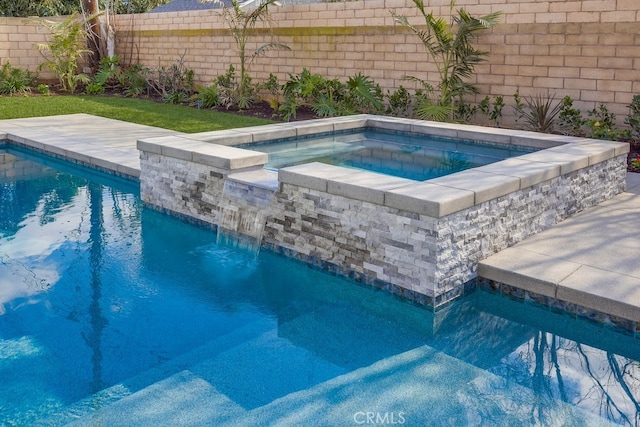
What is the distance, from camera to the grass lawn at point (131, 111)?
12.5m

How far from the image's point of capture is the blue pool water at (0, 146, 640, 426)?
3.69 meters

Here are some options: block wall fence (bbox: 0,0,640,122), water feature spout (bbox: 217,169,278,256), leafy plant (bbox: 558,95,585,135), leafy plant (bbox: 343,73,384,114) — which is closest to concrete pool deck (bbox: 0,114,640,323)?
water feature spout (bbox: 217,169,278,256)

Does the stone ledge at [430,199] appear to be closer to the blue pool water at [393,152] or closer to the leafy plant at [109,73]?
the blue pool water at [393,152]

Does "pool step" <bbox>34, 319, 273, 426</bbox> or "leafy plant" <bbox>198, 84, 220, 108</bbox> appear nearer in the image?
"pool step" <bbox>34, 319, 273, 426</bbox>

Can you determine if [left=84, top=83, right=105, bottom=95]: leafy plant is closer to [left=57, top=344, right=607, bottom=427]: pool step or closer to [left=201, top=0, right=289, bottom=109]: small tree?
[left=201, top=0, right=289, bottom=109]: small tree

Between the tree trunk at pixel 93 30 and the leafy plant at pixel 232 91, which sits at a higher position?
the tree trunk at pixel 93 30

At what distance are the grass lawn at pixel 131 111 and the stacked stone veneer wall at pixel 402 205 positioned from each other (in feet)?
16.7

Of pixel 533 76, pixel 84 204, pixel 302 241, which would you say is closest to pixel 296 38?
pixel 533 76

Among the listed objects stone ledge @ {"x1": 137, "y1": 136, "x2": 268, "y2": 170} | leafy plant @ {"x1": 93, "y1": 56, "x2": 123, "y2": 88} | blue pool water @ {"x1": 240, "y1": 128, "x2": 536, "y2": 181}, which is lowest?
blue pool water @ {"x1": 240, "y1": 128, "x2": 536, "y2": 181}

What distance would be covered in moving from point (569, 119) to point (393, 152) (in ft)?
11.3

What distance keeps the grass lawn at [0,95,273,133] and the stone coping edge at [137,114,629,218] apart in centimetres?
389

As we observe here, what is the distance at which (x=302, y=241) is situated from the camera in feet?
19.0

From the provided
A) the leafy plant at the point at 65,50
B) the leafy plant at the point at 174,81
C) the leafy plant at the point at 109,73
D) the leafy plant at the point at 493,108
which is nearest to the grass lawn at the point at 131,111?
the leafy plant at the point at 174,81

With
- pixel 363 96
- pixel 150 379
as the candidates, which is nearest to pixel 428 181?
pixel 150 379
